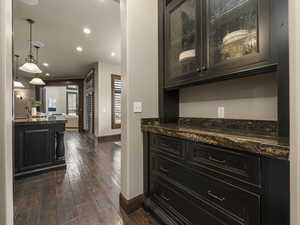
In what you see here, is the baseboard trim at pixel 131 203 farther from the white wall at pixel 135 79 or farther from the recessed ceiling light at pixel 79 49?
the recessed ceiling light at pixel 79 49

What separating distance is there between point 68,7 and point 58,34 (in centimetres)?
131

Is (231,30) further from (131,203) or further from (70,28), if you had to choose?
(70,28)

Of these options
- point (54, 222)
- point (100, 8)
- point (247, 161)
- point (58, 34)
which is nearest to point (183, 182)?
point (247, 161)

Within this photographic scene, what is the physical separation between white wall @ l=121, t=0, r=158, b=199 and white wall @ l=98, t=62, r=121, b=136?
4.29 meters

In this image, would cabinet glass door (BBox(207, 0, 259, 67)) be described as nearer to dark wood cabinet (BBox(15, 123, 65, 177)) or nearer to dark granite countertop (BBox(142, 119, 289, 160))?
dark granite countertop (BBox(142, 119, 289, 160))

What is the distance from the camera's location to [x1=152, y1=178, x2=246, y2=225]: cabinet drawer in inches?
40.5

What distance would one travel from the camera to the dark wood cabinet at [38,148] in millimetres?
2633

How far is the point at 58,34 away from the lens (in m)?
3.74

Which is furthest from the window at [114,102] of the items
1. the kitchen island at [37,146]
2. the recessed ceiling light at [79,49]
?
the kitchen island at [37,146]

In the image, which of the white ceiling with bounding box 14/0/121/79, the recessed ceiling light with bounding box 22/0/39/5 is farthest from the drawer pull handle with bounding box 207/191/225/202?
the recessed ceiling light with bounding box 22/0/39/5

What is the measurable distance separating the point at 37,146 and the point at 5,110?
222 cm

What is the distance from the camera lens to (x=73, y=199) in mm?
1998

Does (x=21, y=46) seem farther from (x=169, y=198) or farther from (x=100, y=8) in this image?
(x=169, y=198)

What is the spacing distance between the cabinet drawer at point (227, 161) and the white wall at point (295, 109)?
0.15m
